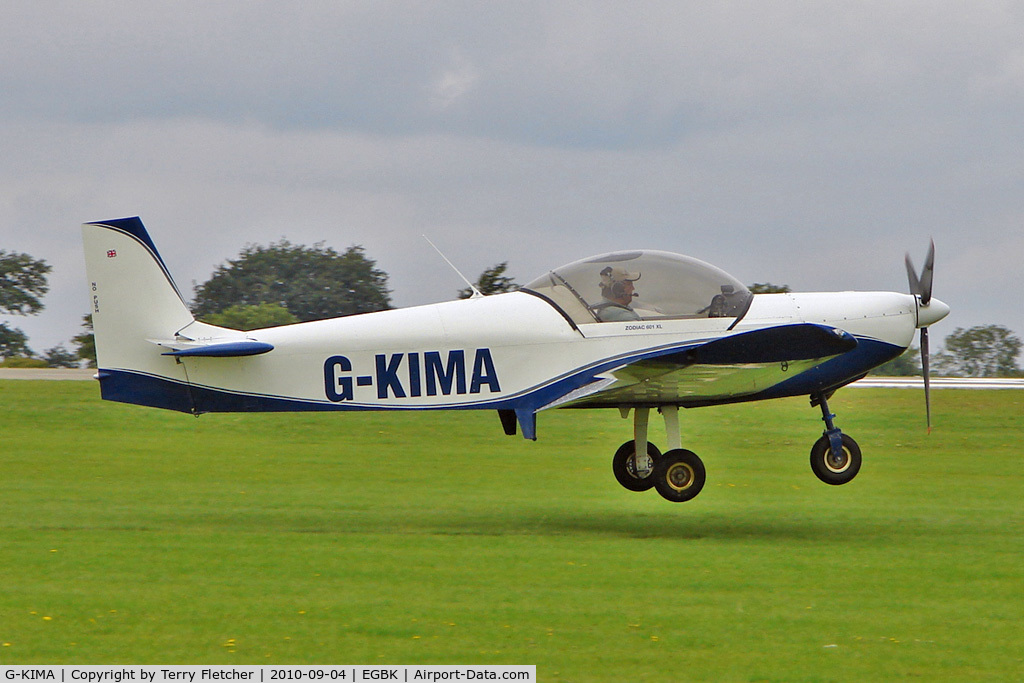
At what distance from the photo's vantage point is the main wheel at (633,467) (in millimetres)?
14273

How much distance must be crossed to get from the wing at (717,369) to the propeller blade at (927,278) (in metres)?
1.49

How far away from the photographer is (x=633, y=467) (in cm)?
1438

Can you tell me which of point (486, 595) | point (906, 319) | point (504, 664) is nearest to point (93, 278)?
point (486, 595)

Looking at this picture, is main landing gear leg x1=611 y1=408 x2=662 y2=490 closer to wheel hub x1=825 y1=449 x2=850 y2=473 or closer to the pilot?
the pilot

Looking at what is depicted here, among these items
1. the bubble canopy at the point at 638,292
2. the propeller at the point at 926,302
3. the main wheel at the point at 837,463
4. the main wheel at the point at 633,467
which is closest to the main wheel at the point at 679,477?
the main wheel at the point at 633,467

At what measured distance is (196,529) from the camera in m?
12.3

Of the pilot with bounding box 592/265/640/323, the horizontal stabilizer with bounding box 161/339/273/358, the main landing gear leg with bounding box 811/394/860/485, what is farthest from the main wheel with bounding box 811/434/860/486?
the horizontal stabilizer with bounding box 161/339/273/358

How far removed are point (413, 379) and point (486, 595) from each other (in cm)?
404

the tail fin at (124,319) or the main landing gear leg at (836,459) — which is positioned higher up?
the tail fin at (124,319)

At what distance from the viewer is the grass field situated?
7453 mm

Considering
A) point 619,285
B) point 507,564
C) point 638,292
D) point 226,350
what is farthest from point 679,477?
point 226,350

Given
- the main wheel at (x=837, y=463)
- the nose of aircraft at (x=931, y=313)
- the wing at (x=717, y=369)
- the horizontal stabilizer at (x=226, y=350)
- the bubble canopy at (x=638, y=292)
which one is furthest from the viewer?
the nose of aircraft at (x=931, y=313)

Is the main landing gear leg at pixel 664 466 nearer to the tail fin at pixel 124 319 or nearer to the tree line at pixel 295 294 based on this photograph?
the tail fin at pixel 124 319

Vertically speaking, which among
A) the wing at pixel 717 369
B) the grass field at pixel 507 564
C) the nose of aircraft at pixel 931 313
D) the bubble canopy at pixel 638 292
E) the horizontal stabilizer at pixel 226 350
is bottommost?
the grass field at pixel 507 564
